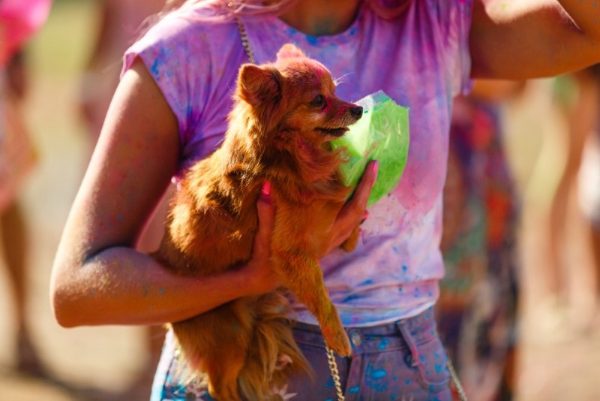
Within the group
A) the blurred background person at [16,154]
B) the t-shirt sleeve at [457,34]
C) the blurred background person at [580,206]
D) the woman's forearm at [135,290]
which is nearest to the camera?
the woman's forearm at [135,290]

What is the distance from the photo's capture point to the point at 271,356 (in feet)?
8.15

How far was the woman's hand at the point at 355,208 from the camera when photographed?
7.86 ft

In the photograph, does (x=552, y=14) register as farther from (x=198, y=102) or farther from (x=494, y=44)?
(x=198, y=102)

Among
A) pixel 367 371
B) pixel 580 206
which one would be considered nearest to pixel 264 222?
pixel 367 371

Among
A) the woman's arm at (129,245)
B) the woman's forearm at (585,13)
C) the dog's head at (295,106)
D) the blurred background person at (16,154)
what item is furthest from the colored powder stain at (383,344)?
the blurred background person at (16,154)

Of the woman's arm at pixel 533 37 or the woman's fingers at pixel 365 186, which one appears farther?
the woman's arm at pixel 533 37

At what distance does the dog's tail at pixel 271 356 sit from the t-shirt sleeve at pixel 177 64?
43cm

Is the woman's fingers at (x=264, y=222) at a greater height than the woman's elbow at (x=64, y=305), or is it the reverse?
the woman's fingers at (x=264, y=222)

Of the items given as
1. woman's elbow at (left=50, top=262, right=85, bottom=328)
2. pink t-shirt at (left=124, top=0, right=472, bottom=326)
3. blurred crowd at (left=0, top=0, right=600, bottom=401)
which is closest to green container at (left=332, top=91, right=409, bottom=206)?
pink t-shirt at (left=124, top=0, right=472, bottom=326)

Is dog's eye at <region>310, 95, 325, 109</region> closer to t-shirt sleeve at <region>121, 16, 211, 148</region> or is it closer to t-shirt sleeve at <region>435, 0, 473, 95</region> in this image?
t-shirt sleeve at <region>121, 16, 211, 148</region>

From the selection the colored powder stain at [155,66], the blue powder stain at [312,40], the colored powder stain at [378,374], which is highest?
the colored powder stain at [155,66]

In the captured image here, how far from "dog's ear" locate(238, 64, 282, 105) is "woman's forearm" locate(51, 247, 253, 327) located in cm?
37

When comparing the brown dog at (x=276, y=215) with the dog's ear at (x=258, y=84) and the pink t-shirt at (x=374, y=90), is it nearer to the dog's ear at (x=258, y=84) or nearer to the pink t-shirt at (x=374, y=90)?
the dog's ear at (x=258, y=84)

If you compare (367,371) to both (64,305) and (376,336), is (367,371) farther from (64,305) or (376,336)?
(64,305)
